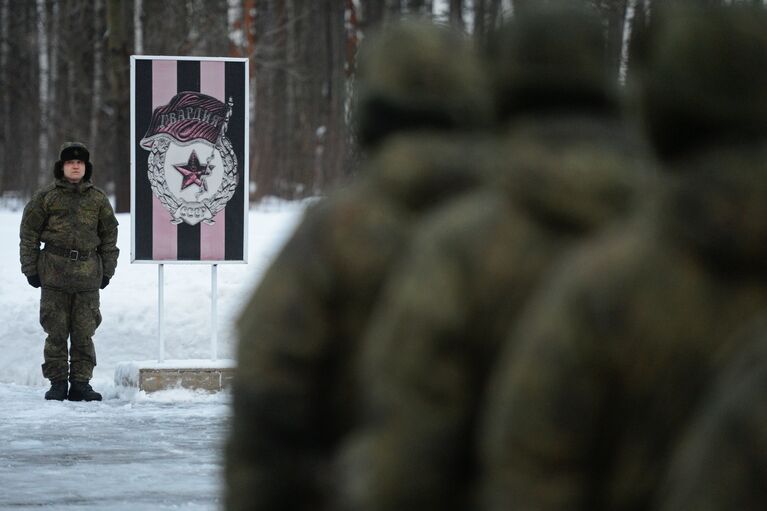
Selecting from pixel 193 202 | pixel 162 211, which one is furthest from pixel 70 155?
pixel 193 202

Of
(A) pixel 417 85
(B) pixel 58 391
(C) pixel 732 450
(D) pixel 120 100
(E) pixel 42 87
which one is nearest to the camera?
(C) pixel 732 450

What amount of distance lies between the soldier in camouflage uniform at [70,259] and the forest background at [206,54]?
2059 centimetres

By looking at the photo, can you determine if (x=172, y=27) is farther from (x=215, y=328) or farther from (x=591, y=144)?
(x=591, y=144)

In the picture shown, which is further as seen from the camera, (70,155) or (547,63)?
(70,155)

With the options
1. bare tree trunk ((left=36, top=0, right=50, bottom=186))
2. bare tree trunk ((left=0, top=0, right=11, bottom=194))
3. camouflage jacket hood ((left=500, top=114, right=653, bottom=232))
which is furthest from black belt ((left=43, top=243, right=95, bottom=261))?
bare tree trunk ((left=0, top=0, right=11, bottom=194))

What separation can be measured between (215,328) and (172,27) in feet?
76.8

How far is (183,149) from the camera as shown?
12.3 metres

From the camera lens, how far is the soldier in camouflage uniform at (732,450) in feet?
6.37

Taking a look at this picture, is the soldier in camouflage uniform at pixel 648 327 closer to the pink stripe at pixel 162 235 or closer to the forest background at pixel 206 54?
the pink stripe at pixel 162 235

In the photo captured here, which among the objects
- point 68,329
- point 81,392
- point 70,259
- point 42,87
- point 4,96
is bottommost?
point 4,96

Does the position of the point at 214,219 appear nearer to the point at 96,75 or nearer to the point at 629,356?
the point at 629,356

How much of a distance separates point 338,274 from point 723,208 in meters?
1.29

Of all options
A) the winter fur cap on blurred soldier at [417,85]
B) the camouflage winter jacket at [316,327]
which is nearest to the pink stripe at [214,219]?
the winter fur cap on blurred soldier at [417,85]

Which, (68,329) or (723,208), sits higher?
(723,208)
